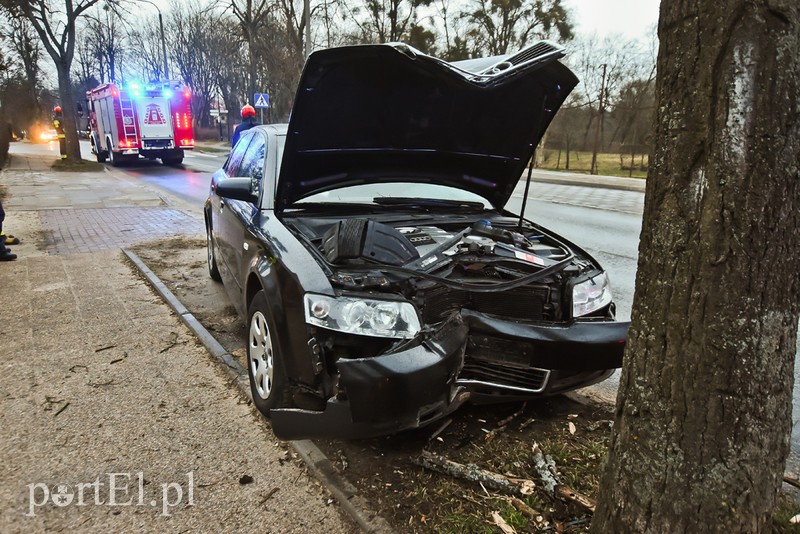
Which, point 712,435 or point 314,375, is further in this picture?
point 314,375

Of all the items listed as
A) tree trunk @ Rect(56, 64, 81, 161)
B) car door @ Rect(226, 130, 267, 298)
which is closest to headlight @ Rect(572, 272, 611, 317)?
car door @ Rect(226, 130, 267, 298)

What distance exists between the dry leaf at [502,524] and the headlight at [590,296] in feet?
3.95

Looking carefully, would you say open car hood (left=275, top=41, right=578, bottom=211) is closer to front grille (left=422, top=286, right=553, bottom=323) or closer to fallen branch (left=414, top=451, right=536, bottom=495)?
front grille (left=422, top=286, right=553, bottom=323)

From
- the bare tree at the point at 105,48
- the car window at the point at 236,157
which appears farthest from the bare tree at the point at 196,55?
the car window at the point at 236,157

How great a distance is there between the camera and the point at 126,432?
10.0ft

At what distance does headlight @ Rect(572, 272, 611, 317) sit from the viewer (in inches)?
120

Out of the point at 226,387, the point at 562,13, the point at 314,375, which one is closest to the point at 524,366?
the point at 314,375

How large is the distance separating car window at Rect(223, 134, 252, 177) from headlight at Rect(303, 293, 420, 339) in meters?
2.80

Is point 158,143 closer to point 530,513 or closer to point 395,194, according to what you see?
point 395,194

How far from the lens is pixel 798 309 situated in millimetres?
1638

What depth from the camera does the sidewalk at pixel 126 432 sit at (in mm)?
2443

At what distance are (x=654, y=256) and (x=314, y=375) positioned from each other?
1.61 metres

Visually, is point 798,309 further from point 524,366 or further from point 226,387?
point 226,387

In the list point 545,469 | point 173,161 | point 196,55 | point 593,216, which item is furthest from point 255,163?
point 196,55
